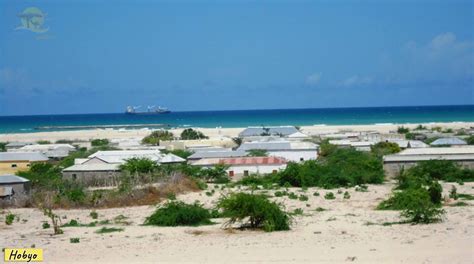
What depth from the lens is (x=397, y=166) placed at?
Answer: 4181 cm

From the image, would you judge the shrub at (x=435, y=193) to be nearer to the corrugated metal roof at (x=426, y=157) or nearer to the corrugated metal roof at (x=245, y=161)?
the corrugated metal roof at (x=426, y=157)

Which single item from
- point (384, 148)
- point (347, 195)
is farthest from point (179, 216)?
point (384, 148)

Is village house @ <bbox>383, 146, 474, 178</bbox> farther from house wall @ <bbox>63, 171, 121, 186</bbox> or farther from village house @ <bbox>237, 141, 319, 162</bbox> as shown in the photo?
house wall @ <bbox>63, 171, 121, 186</bbox>

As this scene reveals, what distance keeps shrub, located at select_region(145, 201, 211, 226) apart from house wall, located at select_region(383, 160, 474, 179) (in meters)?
18.7

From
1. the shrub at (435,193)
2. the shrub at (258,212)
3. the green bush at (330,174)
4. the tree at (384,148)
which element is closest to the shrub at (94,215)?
the shrub at (258,212)

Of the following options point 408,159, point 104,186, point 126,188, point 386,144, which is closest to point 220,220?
point 126,188

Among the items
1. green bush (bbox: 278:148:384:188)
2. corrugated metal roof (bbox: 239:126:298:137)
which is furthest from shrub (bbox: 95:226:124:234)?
corrugated metal roof (bbox: 239:126:298:137)

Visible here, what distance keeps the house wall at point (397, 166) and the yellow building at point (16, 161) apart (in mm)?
22737

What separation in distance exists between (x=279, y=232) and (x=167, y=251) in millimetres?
4467

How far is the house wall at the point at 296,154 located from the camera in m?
50.1

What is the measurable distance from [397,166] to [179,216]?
795 inches

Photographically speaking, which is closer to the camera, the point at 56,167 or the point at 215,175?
the point at 215,175

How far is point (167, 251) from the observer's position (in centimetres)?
1941

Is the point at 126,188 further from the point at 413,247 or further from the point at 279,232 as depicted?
the point at 413,247
